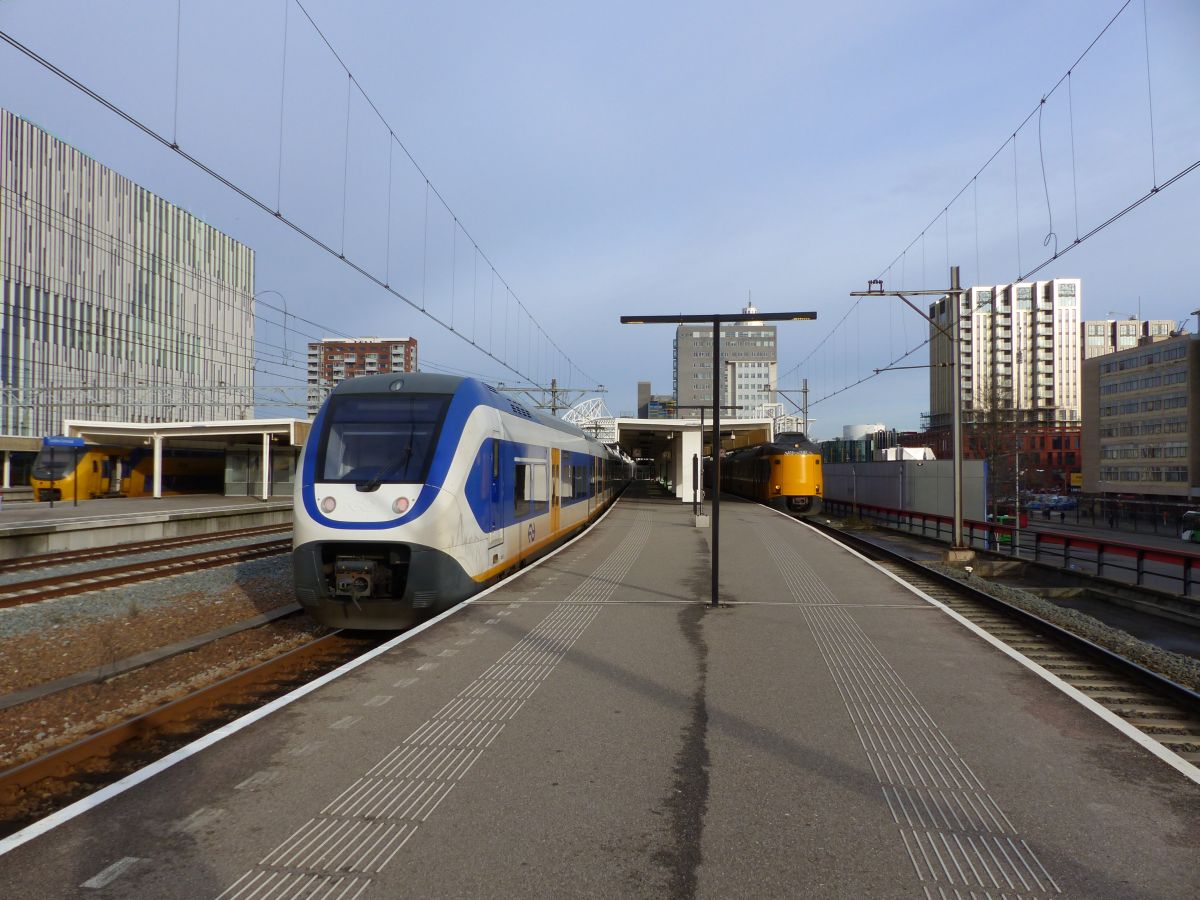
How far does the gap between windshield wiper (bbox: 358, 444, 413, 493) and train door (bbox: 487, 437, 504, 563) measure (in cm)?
164

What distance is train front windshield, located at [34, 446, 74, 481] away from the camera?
33969 mm

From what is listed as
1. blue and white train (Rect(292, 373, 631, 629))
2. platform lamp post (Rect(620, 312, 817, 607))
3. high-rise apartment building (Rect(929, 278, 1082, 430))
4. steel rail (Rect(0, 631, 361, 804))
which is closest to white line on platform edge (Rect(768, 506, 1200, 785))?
platform lamp post (Rect(620, 312, 817, 607))

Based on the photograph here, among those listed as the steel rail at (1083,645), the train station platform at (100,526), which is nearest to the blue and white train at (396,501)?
the steel rail at (1083,645)

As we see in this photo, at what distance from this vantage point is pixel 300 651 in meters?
8.11

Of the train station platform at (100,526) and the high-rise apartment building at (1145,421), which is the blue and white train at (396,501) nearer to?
the train station platform at (100,526)

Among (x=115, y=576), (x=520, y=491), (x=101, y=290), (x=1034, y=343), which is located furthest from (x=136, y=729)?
(x=1034, y=343)

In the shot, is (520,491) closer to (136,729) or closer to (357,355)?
(136,729)

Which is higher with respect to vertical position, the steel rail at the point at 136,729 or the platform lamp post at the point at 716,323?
the platform lamp post at the point at 716,323

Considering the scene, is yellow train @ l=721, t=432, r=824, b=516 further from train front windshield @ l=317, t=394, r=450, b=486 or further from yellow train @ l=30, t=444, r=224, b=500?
yellow train @ l=30, t=444, r=224, b=500

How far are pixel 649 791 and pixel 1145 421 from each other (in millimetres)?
75553

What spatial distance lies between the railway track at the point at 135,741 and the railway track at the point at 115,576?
659 cm

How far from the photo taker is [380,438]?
8922mm

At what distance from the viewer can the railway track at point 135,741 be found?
15.4 ft

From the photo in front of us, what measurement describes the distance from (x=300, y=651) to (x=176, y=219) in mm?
81754
